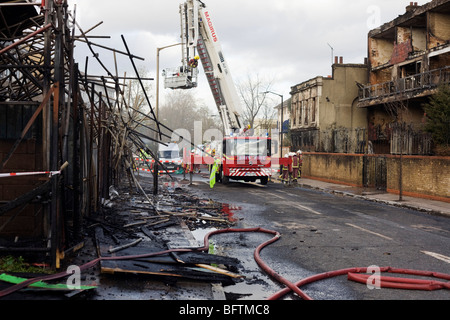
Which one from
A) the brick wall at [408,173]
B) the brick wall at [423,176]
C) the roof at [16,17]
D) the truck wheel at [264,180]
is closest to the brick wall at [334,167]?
the brick wall at [408,173]

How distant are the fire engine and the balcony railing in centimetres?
832

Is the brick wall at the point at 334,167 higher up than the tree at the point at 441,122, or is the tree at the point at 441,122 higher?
the tree at the point at 441,122

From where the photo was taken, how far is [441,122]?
18219 millimetres

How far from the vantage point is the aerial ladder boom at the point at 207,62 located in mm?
20000

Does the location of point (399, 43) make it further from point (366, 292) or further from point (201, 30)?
point (366, 292)

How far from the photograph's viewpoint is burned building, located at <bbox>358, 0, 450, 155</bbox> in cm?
2500

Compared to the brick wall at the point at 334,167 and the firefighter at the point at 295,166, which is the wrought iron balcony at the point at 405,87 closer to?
the brick wall at the point at 334,167

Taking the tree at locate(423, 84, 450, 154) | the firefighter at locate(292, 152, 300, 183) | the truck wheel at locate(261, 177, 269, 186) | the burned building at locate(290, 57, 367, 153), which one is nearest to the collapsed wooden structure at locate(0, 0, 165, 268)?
the tree at locate(423, 84, 450, 154)

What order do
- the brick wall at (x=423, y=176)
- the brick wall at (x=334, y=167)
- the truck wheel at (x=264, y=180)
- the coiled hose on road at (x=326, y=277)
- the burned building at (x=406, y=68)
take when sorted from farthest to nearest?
1. the burned building at (x=406, y=68)
2. the brick wall at (x=334, y=167)
3. the truck wheel at (x=264, y=180)
4. the brick wall at (x=423, y=176)
5. the coiled hose on road at (x=326, y=277)

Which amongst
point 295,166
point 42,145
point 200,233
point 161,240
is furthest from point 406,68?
point 42,145

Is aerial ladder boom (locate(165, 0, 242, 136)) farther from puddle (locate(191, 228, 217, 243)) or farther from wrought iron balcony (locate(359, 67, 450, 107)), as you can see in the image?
puddle (locate(191, 228, 217, 243))
